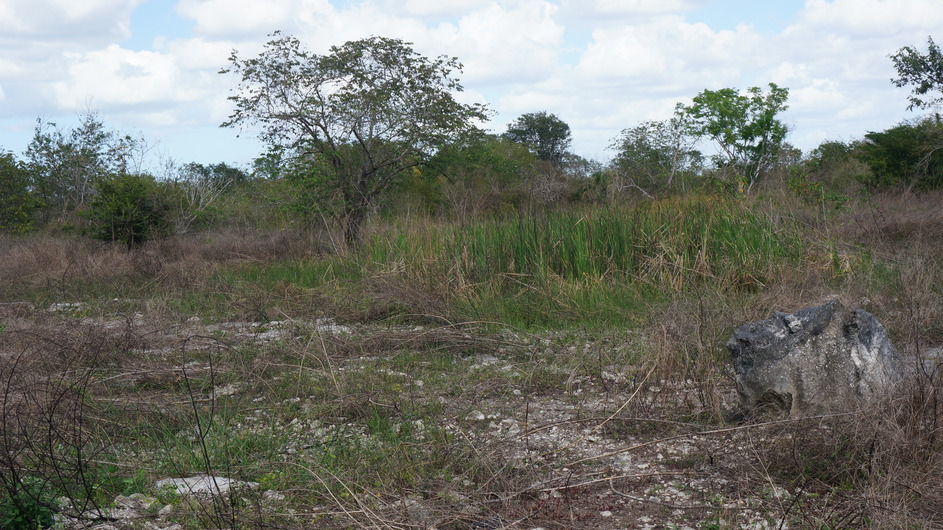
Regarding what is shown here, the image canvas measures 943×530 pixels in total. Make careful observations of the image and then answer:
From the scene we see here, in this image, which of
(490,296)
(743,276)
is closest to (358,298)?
(490,296)

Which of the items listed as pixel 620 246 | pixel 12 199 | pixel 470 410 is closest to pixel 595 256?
pixel 620 246

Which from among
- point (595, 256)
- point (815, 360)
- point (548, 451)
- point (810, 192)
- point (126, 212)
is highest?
point (126, 212)

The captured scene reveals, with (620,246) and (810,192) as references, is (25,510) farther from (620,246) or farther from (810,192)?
(810,192)

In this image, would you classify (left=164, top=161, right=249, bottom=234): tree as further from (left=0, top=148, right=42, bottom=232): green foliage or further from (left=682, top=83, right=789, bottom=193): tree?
(left=682, top=83, right=789, bottom=193): tree

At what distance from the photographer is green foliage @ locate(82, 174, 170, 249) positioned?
13.8 m

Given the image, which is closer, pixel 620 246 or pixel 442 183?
pixel 620 246

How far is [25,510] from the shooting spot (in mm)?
2979

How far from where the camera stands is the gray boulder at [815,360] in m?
3.83

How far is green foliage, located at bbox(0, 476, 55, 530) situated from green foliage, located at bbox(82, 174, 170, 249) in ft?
38.0

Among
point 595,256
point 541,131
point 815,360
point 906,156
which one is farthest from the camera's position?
point 541,131

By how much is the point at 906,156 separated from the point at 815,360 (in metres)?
17.5

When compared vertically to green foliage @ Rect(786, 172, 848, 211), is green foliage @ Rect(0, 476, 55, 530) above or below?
below

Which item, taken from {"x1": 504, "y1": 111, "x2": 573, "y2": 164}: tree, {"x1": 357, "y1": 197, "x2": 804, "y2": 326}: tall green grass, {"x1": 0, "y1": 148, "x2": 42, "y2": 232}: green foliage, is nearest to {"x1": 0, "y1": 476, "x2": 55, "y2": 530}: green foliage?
{"x1": 357, "y1": 197, "x2": 804, "y2": 326}: tall green grass

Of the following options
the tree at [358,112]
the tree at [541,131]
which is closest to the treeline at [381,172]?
the tree at [358,112]
